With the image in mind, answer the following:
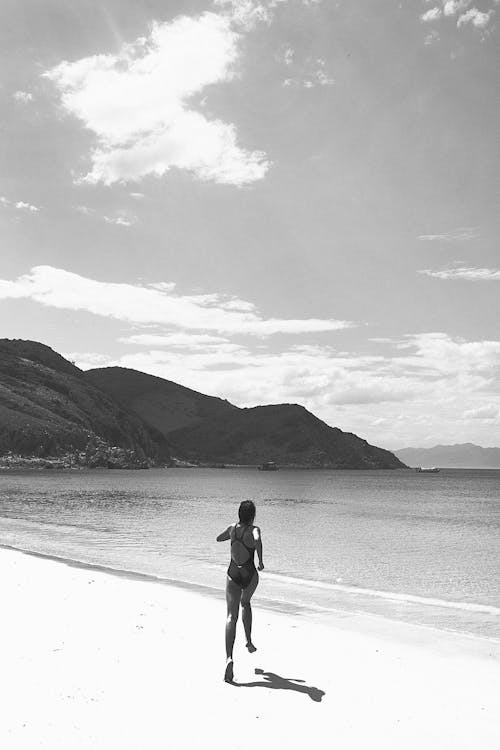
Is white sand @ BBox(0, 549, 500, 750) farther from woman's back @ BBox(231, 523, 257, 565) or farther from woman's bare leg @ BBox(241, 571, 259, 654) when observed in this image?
woman's back @ BBox(231, 523, 257, 565)

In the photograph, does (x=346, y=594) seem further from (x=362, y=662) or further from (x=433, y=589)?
(x=362, y=662)

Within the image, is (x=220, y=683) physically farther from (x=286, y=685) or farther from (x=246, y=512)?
(x=246, y=512)

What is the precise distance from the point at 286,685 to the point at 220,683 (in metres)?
0.97

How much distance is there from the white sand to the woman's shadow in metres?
0.06

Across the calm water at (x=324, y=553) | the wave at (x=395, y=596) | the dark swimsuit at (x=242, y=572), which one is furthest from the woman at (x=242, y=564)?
the wave at (x=395, y=596)

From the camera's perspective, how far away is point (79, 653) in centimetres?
1085

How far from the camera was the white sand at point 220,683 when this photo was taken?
7.61 meters

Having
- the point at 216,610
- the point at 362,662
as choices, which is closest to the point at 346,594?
the point at 216,610

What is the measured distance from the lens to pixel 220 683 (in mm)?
9500

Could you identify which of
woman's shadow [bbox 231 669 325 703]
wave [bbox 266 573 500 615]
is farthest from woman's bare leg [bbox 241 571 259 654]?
wave [bbox 266 573 500 615]

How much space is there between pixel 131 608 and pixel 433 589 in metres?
12.7

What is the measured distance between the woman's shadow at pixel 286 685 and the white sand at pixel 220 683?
0.06m

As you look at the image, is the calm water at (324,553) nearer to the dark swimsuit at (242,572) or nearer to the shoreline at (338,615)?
the shoreline at (338,615)

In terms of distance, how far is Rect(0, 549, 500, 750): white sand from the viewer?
7.61m
